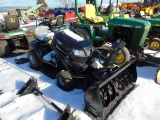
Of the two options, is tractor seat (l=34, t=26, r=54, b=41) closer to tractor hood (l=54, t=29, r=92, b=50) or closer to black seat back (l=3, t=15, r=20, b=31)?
tractor hood (l=54, t=29, r=92, b=50)

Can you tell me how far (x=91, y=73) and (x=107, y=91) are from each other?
500mm

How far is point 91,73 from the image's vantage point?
3295 millimetres

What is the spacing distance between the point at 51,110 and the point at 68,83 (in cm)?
61

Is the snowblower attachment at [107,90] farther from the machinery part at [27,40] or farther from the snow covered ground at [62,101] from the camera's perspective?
the machinery part at [27,40]

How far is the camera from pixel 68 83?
3.29 meters

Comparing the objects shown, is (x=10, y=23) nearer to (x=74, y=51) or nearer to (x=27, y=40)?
(x=27, y=40)

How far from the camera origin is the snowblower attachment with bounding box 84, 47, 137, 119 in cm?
257

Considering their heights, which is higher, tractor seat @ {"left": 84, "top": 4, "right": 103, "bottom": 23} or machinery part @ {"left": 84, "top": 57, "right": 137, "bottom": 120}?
tractor seat @ {"left": 84, "top": 4, "right": 103, "bottom": 23}

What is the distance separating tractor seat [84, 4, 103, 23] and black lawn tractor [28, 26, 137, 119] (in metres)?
2.86

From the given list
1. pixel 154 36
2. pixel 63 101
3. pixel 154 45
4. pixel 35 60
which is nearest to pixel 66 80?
pixel 63 101

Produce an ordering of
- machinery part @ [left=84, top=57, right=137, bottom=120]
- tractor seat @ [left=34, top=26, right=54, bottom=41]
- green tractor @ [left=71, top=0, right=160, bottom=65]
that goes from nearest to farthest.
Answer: machinery part @ [left=84, top=57, right=137, bottom=120], tractor seat @ [left=34, top=26, right=54, bottom=41], green tractor @ [left=71, top=0, right=160, bottom=65]

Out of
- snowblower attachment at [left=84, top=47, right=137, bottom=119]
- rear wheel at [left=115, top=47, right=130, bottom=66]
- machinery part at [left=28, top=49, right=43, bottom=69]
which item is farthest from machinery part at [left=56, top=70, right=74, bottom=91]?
rear wheel at [left=115, top=47, right=130, bottom=66]

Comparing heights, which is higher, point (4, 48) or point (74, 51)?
point (74, 51)

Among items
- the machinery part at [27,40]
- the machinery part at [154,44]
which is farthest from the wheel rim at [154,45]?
the machinery part at [27,40]
